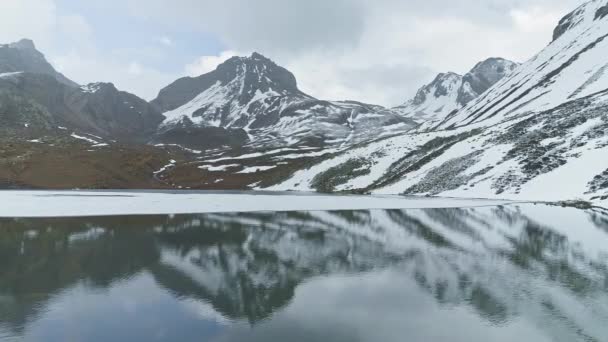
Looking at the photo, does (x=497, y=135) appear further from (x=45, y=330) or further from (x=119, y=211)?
(x=45, y=330)

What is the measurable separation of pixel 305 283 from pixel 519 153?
71.7 m

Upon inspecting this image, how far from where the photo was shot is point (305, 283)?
2211 centimetres

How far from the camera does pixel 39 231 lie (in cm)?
3722

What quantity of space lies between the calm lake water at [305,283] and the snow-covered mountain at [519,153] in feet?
98.8

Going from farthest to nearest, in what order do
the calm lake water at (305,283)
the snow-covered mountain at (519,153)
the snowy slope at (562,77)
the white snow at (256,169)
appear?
the white snow at (256,169), the snowy slope at (562,77), the snow-covered mountain at (519,153), the calm lake water at (305,283)

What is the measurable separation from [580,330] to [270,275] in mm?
14661

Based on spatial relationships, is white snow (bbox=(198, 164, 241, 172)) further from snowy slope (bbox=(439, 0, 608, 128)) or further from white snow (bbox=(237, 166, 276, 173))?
snowy slope (bbox=(439, 0, 608, 128))

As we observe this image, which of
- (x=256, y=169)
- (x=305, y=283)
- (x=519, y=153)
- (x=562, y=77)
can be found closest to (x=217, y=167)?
(x=256, y=169)

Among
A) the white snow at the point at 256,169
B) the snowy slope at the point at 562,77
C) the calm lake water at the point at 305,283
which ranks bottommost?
the calm lake water at the point at 305,283

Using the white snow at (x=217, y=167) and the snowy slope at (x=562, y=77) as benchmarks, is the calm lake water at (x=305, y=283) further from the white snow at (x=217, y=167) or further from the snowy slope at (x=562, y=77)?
the white snow at (x=217, y=167)

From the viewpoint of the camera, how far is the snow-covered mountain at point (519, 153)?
6719 centimetres

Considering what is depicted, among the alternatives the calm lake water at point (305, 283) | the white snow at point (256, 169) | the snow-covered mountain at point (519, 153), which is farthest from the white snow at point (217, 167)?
the calm lake water at point (305, 283)

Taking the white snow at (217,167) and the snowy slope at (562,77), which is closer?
the snowy slope at (562,77)

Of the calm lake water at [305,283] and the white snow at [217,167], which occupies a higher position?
the white snow at [217,167]
